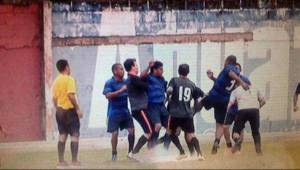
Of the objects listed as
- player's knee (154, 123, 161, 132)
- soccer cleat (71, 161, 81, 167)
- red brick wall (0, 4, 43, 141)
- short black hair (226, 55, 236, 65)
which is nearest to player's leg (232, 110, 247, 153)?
short black hair (226, 55, 236, 65)

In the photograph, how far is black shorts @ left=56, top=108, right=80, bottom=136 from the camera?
4.57 metres

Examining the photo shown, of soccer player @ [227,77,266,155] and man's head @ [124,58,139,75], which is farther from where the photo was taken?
soccer player @ [227,77,266,155]

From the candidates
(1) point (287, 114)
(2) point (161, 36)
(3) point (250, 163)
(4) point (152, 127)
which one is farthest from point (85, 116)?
(1) point (287, 114)

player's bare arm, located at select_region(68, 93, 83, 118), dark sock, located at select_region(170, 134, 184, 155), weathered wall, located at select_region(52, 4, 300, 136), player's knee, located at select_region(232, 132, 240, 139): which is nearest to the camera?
player's bare arm, located at select_region(68, 93, 83, 118)

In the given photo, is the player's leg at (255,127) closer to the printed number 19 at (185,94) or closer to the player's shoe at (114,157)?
the printed number 19 at (185,94)

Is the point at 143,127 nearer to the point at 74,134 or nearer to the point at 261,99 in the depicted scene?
the point at 74,134

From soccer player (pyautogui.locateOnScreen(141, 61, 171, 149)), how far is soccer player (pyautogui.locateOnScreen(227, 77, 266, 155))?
58cm

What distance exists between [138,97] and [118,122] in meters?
0.27

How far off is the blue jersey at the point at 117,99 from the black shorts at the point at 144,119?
8 cm

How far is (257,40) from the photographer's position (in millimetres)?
4871

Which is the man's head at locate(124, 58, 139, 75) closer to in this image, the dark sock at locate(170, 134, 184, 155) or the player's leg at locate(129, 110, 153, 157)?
the player's leg at locate(129, 110, 153, 157)

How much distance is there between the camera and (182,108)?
4.73m

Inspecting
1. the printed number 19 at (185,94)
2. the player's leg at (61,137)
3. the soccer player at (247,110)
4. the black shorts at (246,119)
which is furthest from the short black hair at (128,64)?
the black shorts at (246,119)

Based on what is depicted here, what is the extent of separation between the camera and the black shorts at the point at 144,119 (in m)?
4.68
